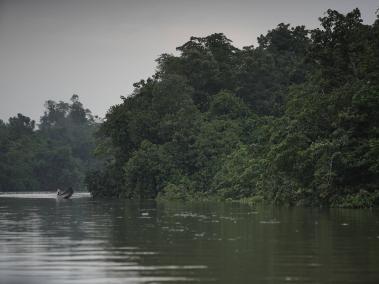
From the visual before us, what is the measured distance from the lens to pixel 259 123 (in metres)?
86.6

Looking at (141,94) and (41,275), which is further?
(141,94)

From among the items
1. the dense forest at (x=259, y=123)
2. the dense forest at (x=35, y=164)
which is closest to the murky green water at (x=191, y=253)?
the dense forest at (x=259, y=123)

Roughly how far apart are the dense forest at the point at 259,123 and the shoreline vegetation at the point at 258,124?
0.09m

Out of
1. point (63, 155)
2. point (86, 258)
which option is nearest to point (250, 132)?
point (86, 258)

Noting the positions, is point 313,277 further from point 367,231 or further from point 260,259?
point 367,231

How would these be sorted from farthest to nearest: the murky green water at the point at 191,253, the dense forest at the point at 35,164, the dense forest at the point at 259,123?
1. the dense forest at the point at 35,164
2. the dense forest at the point at 259,123
3. the murky green water at the point at 191,253

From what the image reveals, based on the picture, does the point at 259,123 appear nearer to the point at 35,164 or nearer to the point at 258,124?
the point at 258,124

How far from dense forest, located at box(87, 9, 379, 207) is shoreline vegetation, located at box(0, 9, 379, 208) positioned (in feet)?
0.31

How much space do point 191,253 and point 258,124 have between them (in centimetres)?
6764

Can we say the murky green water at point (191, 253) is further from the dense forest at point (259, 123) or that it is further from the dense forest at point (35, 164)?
the dense forest at point (35, 164)

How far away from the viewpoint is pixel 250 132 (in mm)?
86562

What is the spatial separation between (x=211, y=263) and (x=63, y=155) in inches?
5670

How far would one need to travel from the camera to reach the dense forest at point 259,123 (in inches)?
1950

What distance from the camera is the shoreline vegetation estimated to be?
49531 mm
